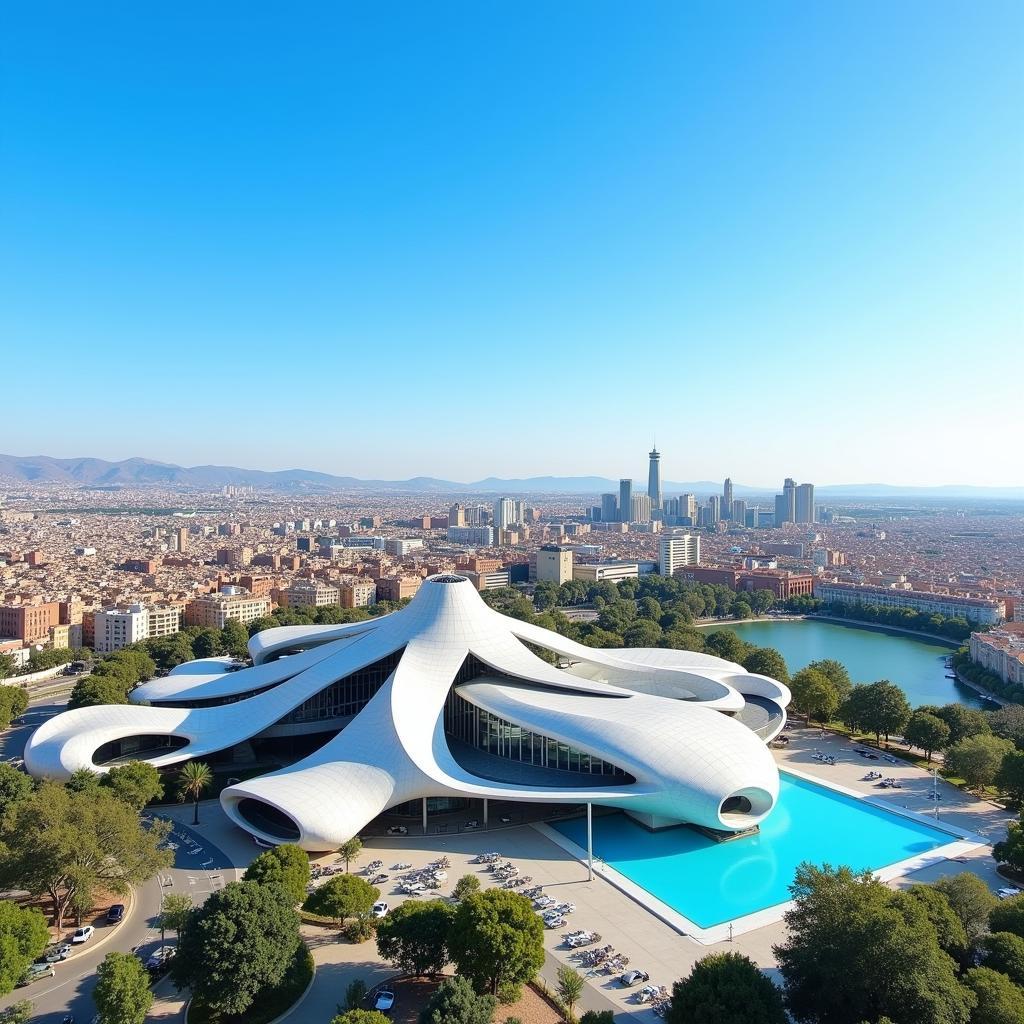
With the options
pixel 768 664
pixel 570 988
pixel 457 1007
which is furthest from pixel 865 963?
pixel 768 664

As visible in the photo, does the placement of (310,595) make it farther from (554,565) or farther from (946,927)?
(946,927)

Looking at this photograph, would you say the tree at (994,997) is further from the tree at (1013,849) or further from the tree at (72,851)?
the tree at (72,851)

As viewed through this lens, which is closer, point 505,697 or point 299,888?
point 299,888

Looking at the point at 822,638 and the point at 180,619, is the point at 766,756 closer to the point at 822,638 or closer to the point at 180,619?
the point at 822,638

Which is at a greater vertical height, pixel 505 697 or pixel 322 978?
pixel 505 697

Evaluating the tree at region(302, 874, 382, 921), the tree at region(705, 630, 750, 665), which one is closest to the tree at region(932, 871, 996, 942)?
the tree at region(302, 874, 382, 921)

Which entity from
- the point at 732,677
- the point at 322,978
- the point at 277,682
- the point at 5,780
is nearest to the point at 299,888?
the point at 322,978

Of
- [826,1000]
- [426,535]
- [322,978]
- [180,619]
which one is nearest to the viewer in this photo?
[826,1000]
